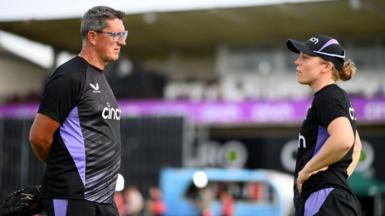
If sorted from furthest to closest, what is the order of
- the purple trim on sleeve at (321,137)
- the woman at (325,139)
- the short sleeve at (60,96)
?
the purple trim on sleeve at (321,137) < the woman at (325,139) < the short sleeve at (60,96)

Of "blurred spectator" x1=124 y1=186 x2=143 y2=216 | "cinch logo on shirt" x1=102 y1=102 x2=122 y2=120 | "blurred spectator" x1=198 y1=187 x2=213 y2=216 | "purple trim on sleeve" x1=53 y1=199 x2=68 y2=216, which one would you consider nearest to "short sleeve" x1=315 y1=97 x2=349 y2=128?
"cinch logo on shirt" x1=102 y1=102 x2=122 y2=120

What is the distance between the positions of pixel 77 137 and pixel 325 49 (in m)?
1.65

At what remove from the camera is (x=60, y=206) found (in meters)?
4.55

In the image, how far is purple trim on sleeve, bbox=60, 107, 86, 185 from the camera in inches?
180

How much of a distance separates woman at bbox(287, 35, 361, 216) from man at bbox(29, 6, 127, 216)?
1.17 meters

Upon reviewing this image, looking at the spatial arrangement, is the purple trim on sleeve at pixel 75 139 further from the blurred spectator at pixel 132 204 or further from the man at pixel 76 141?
the blurred spectator at pixel 132 204

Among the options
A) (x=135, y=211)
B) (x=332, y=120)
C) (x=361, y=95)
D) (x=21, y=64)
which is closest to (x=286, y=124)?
(x=361, y=95)

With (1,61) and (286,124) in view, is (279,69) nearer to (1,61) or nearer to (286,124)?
(286,124)

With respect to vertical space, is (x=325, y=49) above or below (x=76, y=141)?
above

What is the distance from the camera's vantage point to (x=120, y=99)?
2719cm

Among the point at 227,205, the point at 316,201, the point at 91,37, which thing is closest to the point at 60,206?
the point at 91,37

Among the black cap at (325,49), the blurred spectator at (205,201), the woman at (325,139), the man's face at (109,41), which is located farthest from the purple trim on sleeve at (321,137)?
the blurred spectator at (205,201)

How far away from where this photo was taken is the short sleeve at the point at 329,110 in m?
4.69

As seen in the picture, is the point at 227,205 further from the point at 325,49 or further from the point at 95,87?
the point at 95,87
